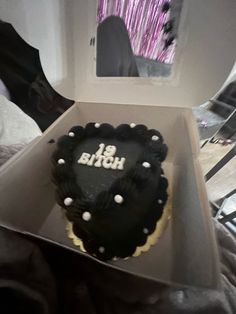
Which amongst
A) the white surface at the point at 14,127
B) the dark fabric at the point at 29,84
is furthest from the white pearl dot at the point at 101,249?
the dark fabric at the point at 29,84

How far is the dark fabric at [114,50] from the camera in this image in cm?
60

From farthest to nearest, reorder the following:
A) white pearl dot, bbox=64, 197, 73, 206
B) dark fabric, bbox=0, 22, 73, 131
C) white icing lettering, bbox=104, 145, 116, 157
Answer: dark fabric, bbox=0, 22, 73, 131 < white icing lettering, bbox=104, 145, 116, 157 < white pearl dot, bbox=64, 197, 73, 206

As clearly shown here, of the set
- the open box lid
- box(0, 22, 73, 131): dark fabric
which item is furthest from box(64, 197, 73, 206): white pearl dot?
box(0, 22, 73, 131): dark fabric

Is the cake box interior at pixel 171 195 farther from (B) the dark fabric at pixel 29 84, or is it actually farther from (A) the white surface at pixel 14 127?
(B) the dark fabric at pixel 29 84

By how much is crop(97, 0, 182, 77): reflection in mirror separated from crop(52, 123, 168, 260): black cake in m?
0.18

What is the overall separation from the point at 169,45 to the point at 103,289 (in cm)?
56

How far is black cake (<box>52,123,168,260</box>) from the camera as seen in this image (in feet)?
1.39

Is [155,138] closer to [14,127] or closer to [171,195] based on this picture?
[171,195]

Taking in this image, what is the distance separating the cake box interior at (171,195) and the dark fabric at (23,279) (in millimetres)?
32

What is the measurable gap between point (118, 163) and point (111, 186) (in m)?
0.08

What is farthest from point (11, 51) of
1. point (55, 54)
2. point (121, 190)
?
point (121, 190)

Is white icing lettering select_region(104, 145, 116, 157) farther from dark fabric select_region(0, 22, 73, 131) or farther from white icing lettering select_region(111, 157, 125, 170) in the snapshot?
dark fabric select_region(0, 22, 73, 131)

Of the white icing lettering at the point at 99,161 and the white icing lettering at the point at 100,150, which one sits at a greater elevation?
the white icing lettering at the point at 99,161

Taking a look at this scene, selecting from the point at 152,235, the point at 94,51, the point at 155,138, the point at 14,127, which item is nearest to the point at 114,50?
the point at 94,51
